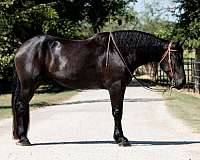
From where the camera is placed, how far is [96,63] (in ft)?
34.6

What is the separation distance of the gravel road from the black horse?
55cm

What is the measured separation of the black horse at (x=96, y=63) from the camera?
10.5 m

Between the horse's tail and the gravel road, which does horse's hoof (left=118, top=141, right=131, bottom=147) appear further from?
the horse's tail

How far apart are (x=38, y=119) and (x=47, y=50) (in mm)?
5272

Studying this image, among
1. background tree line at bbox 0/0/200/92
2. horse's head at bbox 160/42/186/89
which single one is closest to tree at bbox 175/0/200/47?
background tree line at bbox 0/0/200/92

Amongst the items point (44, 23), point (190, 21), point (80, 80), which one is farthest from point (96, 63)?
point (190, 21)

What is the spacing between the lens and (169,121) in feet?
49.3

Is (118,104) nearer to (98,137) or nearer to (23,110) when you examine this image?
(98,137)

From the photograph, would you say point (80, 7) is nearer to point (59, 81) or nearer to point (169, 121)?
point (169, 121)

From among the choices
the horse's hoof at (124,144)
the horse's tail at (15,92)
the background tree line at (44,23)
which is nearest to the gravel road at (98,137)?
the horse's hoof at (124,144)

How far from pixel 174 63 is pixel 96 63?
1563mm

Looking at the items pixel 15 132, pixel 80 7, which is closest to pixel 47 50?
pixel 15 132

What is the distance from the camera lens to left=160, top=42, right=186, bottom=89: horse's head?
34.4ft

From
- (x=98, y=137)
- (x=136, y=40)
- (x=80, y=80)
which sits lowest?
(x=98, y=137)
